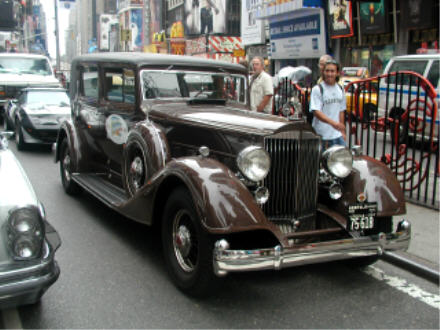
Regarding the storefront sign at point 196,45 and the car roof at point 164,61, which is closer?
the car roof at point 164,61

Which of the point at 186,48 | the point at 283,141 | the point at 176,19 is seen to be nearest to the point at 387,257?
the point at 283,141

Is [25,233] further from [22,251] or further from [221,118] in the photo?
[221,118]

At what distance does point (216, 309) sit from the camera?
355 centimetres

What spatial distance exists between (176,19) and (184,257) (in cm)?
5986

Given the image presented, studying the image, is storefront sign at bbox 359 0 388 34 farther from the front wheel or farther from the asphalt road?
the front wheel

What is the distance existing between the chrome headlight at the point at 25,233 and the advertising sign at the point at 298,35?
830 inches

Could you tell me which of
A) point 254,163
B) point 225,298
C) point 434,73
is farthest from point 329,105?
point 434,73

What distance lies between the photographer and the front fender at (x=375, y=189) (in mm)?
3869

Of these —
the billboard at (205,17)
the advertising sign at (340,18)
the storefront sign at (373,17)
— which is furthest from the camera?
the billboard at (205,17)

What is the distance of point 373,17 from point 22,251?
18504 mm

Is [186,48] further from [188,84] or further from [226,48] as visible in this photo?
[188,84]

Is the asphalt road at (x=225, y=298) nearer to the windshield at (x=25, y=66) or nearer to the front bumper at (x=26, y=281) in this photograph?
Result: the front bumper at (x=26, y=281)

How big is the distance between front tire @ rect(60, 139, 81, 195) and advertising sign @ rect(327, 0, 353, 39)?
15859mm

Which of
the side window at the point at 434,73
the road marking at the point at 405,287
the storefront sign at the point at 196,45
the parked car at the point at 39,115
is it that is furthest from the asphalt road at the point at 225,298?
the storefront sign at the point at 196,45
